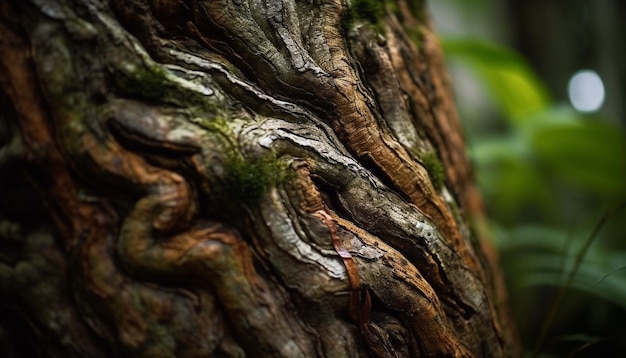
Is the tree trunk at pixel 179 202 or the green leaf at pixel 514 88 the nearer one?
the tree trunk at pixel 179 202

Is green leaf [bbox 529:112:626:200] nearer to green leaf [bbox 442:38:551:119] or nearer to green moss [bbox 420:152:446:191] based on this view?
green leaf [bbox 442:38:551:119]

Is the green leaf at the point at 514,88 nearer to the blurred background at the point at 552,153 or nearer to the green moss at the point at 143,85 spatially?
the blurred background at the point at 552,153

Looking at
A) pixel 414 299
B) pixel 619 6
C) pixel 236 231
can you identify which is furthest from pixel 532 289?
Result: pixel 236 231

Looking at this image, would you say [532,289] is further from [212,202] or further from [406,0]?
[212,202]

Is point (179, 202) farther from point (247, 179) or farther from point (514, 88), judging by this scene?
point (514, 88)

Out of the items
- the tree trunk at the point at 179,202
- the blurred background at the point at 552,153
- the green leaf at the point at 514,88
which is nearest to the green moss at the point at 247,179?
the tree trunk at the point at 179,202

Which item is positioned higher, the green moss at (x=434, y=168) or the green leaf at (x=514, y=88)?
the green leaf at (x=514, y=88)
